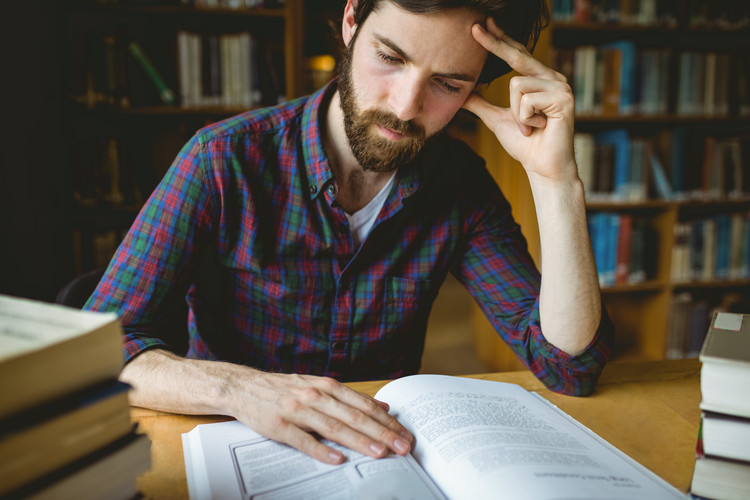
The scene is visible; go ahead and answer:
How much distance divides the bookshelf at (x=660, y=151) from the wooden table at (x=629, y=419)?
4.66ft

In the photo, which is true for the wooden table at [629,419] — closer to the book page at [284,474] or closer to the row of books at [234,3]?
the book page at [284,474]

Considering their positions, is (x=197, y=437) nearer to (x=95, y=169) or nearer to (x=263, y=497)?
(x=263, y=497)

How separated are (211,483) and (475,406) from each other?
1.06ft

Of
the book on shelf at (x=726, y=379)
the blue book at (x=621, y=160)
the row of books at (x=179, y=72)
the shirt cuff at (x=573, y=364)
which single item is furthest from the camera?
the blue book at (x=621, y=160)

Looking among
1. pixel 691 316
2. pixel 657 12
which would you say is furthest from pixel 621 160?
pixel 691 316

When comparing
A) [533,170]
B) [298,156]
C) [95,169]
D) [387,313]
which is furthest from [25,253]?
[533,170]

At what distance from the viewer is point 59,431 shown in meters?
0.34

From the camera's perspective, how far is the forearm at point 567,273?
32.9 inches

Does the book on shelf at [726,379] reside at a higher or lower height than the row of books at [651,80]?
lower

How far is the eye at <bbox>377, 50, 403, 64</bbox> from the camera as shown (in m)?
0.88

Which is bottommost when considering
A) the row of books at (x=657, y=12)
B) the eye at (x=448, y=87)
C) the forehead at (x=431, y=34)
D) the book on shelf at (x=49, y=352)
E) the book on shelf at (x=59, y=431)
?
the book on shelf at (x=59, y=431)

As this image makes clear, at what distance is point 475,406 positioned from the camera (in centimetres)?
64

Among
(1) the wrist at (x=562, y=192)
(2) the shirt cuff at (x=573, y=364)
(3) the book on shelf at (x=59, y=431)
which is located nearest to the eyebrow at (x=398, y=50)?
(1) the wrist at (x=562, y=192)

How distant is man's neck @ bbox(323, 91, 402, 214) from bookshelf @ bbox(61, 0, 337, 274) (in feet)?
3.60
